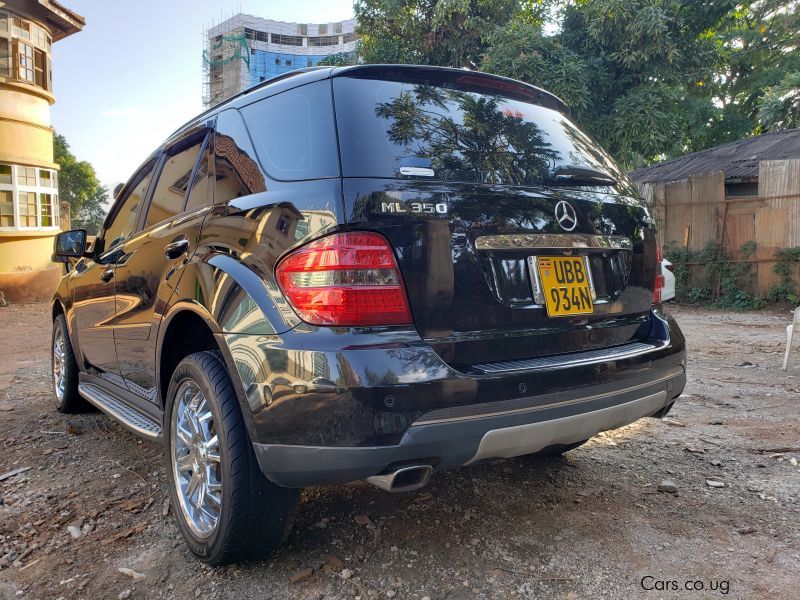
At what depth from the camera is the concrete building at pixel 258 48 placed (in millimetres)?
83938

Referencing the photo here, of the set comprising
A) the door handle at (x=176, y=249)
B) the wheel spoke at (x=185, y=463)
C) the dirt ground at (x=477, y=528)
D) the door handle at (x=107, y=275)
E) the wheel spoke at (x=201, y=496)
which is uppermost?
the door handle at (x=176, y=249)

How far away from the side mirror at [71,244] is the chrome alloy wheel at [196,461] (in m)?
1.93

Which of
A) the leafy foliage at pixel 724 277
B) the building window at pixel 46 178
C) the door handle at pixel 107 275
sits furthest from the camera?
the building window at pixel 46 178

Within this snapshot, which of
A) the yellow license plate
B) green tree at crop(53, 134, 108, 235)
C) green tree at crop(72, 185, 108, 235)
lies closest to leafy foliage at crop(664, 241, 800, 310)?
the yellow license plate

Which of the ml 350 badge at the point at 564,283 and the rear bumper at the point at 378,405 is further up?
the ml 350 badge at the point at 564,283

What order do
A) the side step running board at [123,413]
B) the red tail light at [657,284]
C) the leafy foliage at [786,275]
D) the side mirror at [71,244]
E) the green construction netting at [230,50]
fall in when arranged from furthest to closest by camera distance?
the green construction netting at [230,50]
the leafy foliage at [786,275]
the side mirror at [71,244]
the side step running board at [123,413]
the red tail light at [657,284]

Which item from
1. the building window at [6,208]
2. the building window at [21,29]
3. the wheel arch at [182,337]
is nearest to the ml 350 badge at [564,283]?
the wheel arch at [182,337]

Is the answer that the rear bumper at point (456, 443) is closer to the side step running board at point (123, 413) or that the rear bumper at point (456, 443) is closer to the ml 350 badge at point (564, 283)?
the ml 350 badge at point (564, 283)

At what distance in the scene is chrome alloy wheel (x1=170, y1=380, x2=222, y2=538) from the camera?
233 centimetres

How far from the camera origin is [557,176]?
2.41 m

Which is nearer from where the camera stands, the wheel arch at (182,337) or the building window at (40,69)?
the wheel arch at (182,337)

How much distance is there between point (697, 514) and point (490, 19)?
44.1 feet

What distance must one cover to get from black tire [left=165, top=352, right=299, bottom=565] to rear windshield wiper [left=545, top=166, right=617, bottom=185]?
142 cm

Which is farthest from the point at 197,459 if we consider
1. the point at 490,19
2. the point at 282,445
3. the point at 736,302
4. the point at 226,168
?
the point at 490,19
